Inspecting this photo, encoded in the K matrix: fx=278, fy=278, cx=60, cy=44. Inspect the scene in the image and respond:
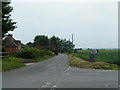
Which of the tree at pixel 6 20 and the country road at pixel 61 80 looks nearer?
the country road at pixel 61 80

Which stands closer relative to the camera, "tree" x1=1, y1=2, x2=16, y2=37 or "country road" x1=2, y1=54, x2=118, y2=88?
"country road" x1=2, y1=54, x2=118, y2=88

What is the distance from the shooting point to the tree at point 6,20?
32.7m

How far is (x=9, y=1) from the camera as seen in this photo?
3434cm

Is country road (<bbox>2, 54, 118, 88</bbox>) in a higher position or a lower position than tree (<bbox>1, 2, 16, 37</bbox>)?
lower

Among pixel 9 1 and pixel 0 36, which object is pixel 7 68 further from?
pixel 9 1

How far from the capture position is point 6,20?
109 ft

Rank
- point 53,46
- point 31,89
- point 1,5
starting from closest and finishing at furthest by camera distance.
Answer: point 31,89 → point 1,5 → point 53,46

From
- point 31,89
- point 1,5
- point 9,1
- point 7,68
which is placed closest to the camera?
point 31,89

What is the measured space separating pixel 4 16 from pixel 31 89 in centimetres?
2309

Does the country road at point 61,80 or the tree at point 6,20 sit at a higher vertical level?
the tree at point 6,20

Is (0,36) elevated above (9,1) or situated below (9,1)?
below

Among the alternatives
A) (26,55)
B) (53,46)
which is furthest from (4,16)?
(53,46)

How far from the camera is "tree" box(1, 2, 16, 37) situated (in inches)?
1286

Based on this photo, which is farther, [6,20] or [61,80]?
[6,20]
